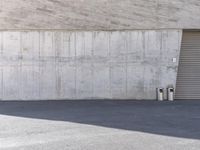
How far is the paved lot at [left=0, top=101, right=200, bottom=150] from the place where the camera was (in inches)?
385

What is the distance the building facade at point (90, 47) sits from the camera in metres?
21.6

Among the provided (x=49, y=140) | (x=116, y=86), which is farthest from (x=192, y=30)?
(x=49, y=140)

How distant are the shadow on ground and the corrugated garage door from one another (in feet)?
5.01

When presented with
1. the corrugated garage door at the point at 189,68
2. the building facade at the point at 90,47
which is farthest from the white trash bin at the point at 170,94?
the corrugated garage door at the point at 189,68

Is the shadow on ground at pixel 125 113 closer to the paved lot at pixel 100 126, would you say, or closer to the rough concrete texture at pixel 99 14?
the paved lot at pixel 100 126

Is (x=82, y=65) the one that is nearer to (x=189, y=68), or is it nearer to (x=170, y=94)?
(x=170, y=94)

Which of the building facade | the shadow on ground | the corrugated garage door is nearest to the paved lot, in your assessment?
the shadow on ground

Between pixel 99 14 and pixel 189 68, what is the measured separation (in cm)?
522

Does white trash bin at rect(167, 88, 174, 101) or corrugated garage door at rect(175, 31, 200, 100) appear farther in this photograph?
corrugated garage door at rect(175, 31, 200, 100)

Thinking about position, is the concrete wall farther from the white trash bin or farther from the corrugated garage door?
the corrugated garage door

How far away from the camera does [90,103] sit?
66.0 feet

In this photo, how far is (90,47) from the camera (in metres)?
21.8

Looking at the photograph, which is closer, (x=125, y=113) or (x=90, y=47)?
(x=125, y=113)

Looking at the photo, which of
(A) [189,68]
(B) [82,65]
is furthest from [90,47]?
(A) [189,68]
